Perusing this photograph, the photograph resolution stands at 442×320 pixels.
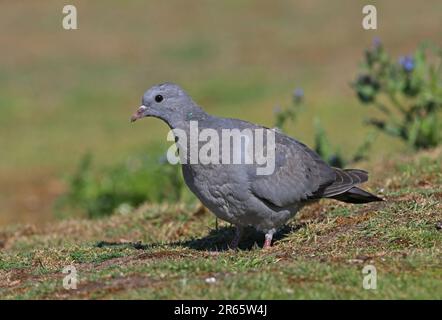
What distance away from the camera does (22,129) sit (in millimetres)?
16406

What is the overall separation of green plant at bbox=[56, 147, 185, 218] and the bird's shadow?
299 cm

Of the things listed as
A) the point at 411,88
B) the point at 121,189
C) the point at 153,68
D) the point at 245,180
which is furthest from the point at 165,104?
the point at 153,68

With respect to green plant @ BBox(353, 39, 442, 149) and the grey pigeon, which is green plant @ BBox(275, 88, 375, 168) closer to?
green plant @ BBox(353, 39, 442, 149)

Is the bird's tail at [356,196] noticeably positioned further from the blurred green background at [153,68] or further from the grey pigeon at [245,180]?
the blurred green background at [153,68]

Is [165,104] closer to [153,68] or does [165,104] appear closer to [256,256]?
[256,256]

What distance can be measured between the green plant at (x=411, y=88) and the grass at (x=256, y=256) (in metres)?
1.91

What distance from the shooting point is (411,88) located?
34.9ft

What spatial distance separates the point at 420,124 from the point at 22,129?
324 inches

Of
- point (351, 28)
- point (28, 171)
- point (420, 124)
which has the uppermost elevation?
point (351, 28)

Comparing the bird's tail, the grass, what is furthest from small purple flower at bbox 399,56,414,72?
the bird's tail

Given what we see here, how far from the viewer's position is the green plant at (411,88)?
10570mm

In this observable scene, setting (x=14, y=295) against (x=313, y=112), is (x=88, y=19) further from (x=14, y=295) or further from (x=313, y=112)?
(x=14, y=295)
